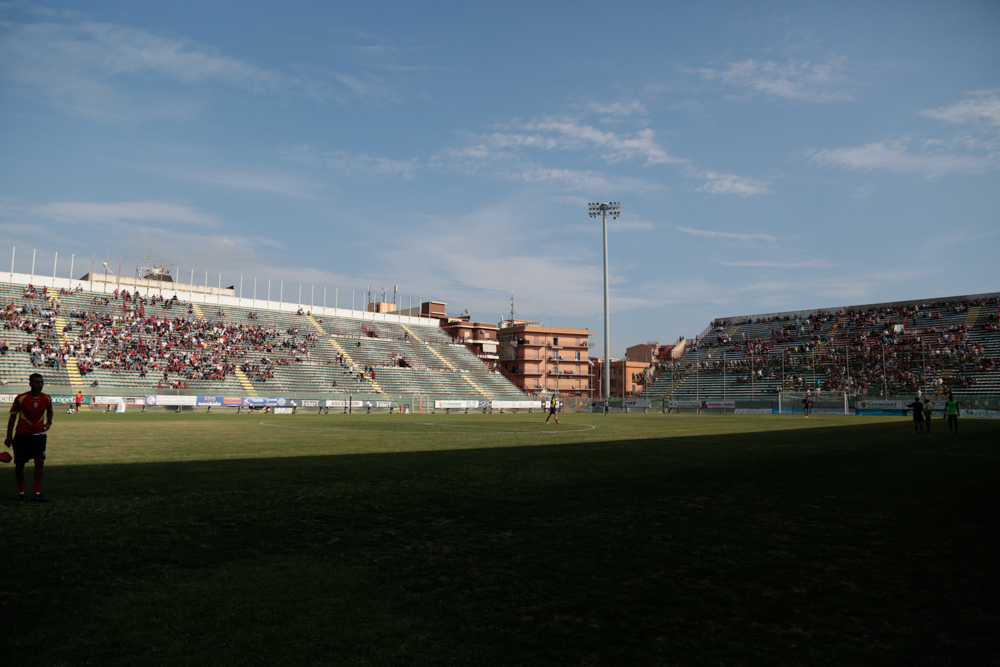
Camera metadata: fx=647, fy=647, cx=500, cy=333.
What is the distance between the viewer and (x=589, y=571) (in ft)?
20.6

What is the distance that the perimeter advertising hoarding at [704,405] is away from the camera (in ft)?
207

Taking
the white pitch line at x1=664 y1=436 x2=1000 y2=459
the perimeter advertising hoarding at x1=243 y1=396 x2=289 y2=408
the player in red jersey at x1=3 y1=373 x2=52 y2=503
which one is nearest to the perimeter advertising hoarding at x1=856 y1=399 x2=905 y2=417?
the white pitch line at x1=664 y1=436 x2=1000 y2=459

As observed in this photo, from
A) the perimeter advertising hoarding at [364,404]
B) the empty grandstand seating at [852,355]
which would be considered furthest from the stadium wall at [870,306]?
the perimeter advertising hoarding at [364,404]

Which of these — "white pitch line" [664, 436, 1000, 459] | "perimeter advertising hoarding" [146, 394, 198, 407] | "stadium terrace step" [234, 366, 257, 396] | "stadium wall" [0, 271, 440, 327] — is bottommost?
"white pitch line" [664, 436, 1000, 459]

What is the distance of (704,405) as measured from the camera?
214 ft

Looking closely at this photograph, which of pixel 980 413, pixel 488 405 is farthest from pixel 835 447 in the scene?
pixel 488 405

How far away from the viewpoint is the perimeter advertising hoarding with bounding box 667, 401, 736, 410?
63156 millimetres

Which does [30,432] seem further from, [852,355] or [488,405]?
[852,355]

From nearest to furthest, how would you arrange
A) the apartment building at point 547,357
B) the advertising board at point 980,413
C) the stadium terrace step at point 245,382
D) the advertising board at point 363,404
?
the advertising board at point 980,413, the stadium terrace step at point 245,382, the advertising board at point 363,404, the apartment building at point 547,357

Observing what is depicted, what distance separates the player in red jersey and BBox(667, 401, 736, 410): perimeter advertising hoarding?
2392 inches

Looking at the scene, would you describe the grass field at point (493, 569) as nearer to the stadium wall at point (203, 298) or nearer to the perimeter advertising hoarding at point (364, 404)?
the perimeter advertising hoarding at point (364, 404)

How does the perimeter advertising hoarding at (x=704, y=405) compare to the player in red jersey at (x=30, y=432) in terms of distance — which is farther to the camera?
the perimeter advertising hoarding at (x=704, y=405)

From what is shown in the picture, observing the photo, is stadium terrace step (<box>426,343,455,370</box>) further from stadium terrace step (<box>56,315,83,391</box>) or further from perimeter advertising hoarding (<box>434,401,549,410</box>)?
stadium terrace step (<box>56,315,83,391</box>)

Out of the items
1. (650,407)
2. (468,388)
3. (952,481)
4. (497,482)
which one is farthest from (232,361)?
(952,481)
